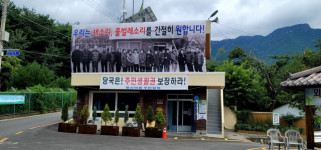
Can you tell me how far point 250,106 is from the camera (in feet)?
81.5

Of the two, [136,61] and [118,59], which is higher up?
[118,59]

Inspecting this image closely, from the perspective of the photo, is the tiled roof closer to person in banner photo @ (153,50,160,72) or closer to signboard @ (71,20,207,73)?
signboard @ (71,20,207,73)

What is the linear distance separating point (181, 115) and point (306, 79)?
11876 mm

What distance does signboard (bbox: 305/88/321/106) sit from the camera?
746cm

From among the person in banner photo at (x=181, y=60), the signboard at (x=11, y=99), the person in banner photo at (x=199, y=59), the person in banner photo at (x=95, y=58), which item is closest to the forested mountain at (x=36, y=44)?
the signboard at (x=11, y=99)

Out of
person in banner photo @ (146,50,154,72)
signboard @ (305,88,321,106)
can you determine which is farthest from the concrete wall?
signboard @ (305,88,321,106)

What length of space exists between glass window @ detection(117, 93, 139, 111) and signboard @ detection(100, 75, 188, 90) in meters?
1.42

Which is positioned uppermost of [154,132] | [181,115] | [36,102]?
[36,102]

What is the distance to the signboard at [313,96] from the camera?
24.5 feet

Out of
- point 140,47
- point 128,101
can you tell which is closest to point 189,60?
point 140,47

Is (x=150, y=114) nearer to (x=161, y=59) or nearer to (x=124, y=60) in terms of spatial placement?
(x=161, y=59)

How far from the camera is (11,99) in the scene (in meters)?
21.5

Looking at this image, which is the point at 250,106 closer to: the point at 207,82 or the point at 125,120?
the point at 207,82

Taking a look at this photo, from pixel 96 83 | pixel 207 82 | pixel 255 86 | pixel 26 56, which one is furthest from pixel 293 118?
pixel 26 56
